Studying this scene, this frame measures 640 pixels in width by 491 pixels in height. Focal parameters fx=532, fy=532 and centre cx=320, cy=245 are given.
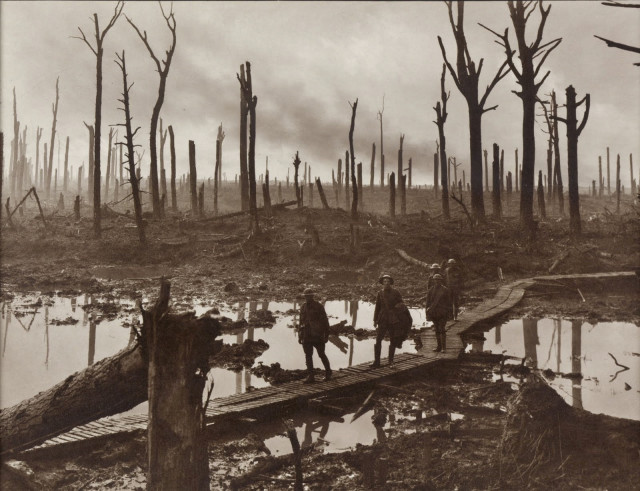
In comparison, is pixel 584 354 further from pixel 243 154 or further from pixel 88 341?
pixel 243 154

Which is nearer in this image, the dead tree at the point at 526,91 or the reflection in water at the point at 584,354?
the reflection in water at the point at 584,354

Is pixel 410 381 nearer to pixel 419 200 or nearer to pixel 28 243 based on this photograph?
pixel 28 243

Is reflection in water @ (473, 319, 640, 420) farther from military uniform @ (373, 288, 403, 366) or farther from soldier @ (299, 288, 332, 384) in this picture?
soldier @ (299, 288, 332, 384)

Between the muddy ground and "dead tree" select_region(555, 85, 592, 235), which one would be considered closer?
the muddy ground

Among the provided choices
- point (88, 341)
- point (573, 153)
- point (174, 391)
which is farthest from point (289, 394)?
point (573, 153)

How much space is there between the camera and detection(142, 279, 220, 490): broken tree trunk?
357cm

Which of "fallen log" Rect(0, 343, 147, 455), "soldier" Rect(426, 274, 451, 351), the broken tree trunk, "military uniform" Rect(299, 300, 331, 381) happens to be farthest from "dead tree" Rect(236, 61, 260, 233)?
the broken tree trunk

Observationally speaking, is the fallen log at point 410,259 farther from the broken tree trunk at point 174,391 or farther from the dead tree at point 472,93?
the broken tree trunk at point 174,391

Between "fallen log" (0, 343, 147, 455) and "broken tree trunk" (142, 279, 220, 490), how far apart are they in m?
0.24

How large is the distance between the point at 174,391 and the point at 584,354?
29.6 feet

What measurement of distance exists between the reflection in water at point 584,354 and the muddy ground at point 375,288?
3.50 feet

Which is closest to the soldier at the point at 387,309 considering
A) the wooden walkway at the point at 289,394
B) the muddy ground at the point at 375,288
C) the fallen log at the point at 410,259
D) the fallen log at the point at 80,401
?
the wooden walkway at the point at 289,394

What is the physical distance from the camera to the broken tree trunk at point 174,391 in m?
3.57

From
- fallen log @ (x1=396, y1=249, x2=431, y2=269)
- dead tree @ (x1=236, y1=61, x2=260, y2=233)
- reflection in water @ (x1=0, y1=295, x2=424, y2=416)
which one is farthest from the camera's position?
dead tree @ (x1=236, y1=61, x2=260, y2=233)
